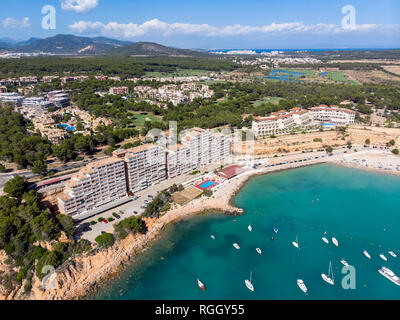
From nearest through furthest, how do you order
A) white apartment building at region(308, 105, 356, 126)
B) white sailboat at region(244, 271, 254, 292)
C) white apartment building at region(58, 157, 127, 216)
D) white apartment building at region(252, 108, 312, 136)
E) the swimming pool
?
1. white sailboat at region(244, 271, 254, 292)
2. white apartment building at region(58, 157, 127, 216)
3. the swimming pool
4. white apartment building at region(252, 108, 312, 136)
5. white apartment building at region(308, 105, 356, 126)

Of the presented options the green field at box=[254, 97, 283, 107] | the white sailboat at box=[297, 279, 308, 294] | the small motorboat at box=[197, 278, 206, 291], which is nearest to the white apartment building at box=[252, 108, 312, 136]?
the green field at box=[254, 97, 283, 107]

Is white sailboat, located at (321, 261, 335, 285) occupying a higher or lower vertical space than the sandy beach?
lower

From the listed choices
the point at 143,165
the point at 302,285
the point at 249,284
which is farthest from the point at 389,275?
the point at 143,165

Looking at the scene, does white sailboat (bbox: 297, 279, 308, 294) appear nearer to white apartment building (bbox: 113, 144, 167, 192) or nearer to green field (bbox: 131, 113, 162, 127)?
white apartment building (bbox: 113, 144, 167, 192)

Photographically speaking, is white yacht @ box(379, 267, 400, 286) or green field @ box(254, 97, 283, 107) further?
green field @ box(254, 97, 283, 107)

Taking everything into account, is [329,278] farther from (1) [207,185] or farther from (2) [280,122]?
(2) [280,122]
